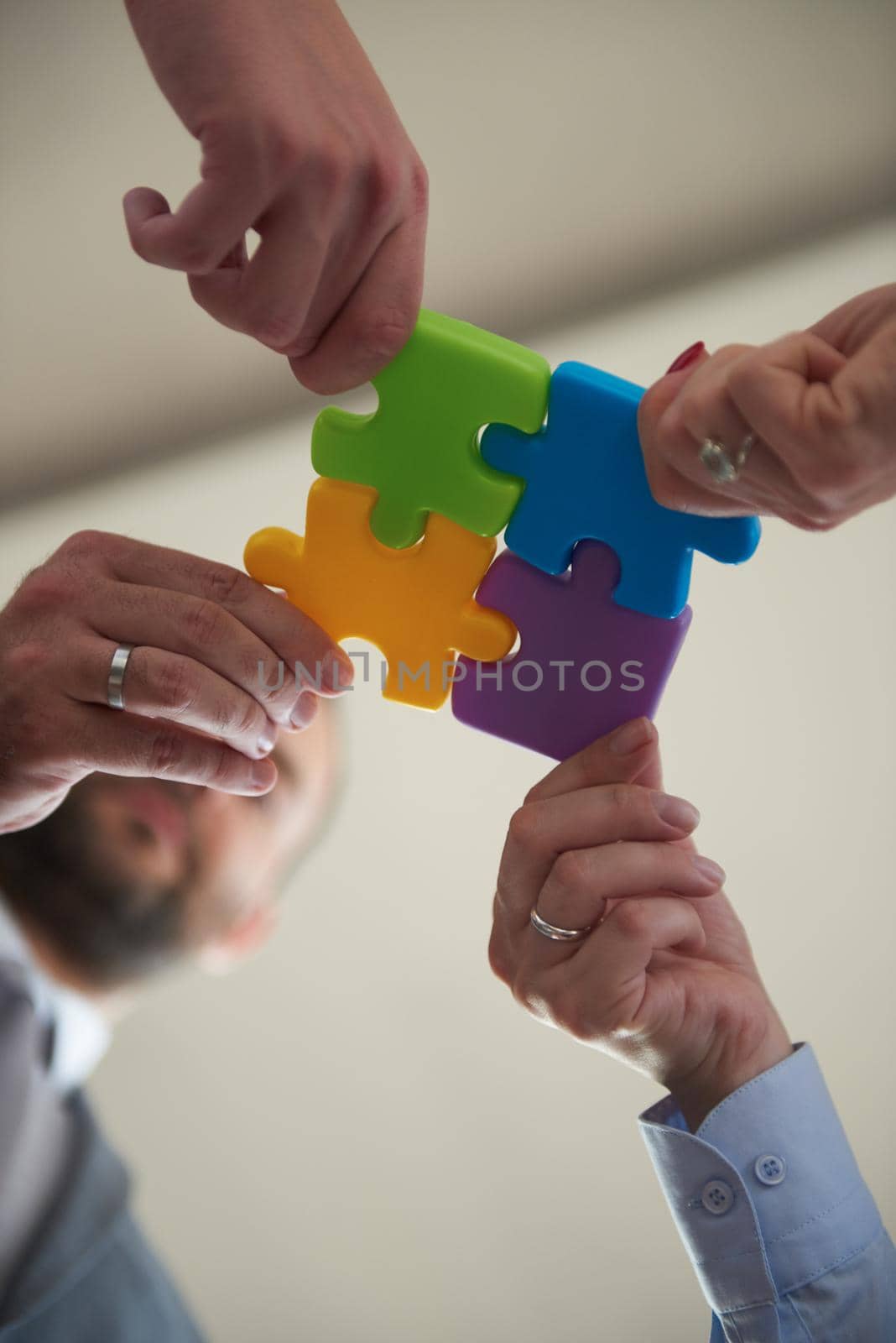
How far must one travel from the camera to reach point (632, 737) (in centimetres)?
81

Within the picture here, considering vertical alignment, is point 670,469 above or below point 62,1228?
above

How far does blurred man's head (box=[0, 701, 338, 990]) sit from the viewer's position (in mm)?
1468

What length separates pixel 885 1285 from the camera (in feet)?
2.58

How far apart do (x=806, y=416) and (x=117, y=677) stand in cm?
53

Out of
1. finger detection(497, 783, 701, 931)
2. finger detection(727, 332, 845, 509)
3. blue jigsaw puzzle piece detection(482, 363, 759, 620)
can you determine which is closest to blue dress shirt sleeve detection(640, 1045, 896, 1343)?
finger detection(497, 783, 701, 931)

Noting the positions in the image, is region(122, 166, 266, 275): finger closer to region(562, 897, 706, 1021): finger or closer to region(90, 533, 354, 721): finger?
region(90, 533, 354, 721): finger

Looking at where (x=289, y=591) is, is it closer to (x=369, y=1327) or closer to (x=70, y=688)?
(x=70, y=688)

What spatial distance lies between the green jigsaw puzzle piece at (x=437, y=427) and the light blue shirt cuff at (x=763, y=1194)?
480 millimetres

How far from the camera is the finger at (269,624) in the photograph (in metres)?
0.83

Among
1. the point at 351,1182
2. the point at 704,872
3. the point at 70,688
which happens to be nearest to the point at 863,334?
the point at 704,872

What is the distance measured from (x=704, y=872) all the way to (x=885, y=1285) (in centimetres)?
33

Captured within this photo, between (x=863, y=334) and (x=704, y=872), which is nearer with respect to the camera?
(x=863, y=334)

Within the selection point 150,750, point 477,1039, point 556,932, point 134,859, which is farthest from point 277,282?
point 477,1039

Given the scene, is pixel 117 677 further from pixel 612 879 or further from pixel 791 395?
pixel 791 395
